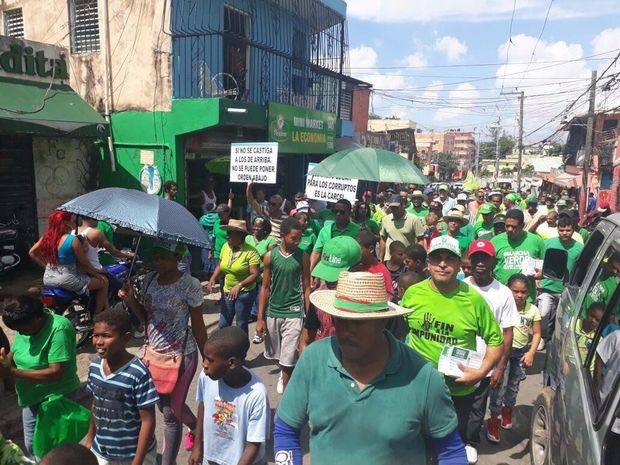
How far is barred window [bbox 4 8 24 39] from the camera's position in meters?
11.5

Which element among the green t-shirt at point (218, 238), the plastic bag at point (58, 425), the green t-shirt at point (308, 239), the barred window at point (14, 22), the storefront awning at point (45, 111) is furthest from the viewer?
the barred window at point (14, 22)

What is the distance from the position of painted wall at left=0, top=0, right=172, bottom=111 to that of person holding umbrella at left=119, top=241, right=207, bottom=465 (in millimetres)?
7121

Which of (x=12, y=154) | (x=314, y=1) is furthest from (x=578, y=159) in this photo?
(x=12, y=154)

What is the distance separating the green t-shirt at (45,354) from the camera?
9.91ft

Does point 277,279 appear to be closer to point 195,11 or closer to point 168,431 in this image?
point 168,431

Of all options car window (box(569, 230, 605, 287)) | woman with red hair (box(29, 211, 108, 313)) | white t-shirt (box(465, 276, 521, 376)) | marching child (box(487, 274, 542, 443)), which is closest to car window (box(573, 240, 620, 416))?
white t-shirt (box(465, 276, 521, 376))

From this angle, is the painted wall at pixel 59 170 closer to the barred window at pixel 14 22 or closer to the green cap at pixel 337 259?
the barred window at pixel 14 22

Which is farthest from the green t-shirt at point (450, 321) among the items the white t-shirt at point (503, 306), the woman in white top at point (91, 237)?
the woman in white top at point (91, 237)

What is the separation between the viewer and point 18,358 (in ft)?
10.00

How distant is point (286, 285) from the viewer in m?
4.81

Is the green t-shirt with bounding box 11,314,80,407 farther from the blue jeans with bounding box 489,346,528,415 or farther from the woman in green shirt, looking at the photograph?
the blue jeans with bounding box 489,346,528,415

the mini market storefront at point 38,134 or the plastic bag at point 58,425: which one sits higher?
the mini market storefront at point 38,134

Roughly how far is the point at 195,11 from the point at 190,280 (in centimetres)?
846

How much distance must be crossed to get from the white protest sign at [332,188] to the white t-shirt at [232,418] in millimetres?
5651
